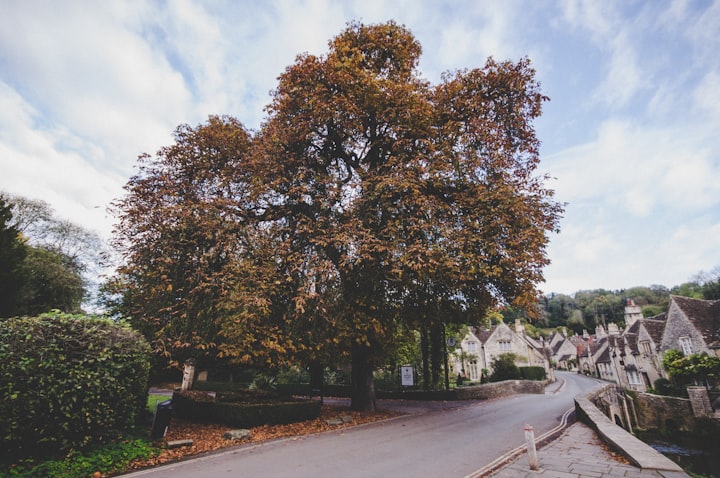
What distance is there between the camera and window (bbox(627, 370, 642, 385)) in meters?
43.0

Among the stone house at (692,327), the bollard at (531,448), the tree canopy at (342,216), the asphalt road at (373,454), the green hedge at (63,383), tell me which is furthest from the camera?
the stone house at (692,327)

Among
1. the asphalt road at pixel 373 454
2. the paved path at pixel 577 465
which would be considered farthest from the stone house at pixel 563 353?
the paved path at pixel 577 465

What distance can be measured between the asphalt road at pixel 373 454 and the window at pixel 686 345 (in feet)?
95.1

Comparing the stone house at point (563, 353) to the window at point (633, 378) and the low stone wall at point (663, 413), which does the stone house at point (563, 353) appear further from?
the low stone wall at point (663, 413)

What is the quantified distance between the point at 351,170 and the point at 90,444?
12.9m

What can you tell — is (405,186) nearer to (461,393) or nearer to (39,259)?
(461,393)

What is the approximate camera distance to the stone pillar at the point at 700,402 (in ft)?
83.1

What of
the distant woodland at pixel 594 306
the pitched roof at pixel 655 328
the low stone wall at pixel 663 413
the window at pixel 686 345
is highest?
the distant woodland at pixel 594 306

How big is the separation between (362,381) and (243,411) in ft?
21.5

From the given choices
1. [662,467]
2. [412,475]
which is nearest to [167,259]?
[412,475]

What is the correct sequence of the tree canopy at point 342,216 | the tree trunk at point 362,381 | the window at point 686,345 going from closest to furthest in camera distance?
the tree canopy at point 342,216 < the tree trunk at point 362,381 < the window at point 686,345

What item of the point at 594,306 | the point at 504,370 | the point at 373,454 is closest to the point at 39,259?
the point at 373,454

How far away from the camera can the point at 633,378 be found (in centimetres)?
4419

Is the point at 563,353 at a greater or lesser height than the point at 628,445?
greater
